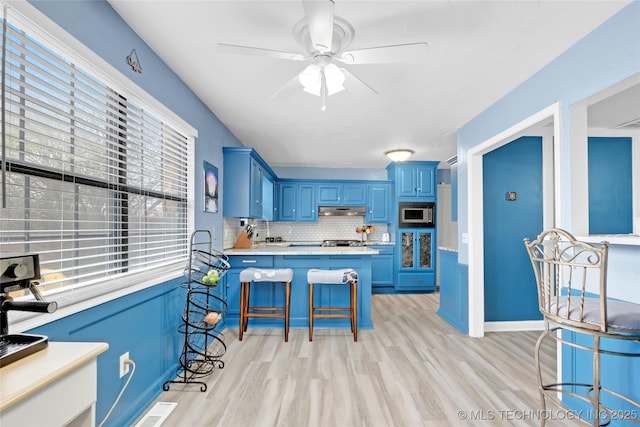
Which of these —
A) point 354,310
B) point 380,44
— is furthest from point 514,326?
point 380,44

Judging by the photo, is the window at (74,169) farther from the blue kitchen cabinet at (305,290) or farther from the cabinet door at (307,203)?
the cabinet door at (307,203)

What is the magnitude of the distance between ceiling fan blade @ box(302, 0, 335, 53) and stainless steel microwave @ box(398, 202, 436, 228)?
4311mm

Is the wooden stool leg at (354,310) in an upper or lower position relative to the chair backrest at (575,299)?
lower

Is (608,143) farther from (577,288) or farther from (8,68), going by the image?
(8,68)

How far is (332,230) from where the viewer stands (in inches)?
246

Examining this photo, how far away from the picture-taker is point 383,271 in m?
5.58

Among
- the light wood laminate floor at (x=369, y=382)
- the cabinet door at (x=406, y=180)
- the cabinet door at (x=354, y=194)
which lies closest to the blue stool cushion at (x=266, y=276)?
the light wood laminate floor at (x=369, y=382)

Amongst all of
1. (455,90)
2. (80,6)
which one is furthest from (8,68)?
(455,90)

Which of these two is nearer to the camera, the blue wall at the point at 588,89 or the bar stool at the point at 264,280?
the blue wall at the point at 588,89

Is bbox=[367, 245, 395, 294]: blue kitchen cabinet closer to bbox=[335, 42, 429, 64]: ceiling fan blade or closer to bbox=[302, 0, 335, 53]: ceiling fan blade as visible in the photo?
bbox=[335, 42, 429, 64]: ceiling fan blade

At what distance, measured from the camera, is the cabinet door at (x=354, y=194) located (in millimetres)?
6012

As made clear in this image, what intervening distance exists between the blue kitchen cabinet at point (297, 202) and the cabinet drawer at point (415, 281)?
2.01m

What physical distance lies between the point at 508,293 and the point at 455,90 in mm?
2427

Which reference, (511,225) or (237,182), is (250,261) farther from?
(511,225)
